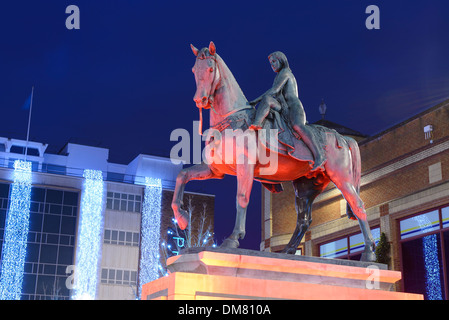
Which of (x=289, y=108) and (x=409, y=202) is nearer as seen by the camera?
(x=289, y=108)

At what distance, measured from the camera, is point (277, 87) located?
914 cm

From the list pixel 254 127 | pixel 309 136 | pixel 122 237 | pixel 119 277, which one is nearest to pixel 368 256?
pixel 309 136

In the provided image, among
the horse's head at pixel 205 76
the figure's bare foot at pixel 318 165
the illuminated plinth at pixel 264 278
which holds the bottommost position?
the illuminated plinth at pixel 264 278

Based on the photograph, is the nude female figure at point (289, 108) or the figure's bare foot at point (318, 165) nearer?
the nude female figure at point (289, 108)

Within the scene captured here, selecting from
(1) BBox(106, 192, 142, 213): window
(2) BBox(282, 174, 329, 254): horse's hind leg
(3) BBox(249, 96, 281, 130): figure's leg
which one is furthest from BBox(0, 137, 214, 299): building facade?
(3) BBox(249, 96, 281, 130): figure's leg

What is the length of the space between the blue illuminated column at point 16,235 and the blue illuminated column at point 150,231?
9.19 metres

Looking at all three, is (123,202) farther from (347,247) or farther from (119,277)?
(347,247)

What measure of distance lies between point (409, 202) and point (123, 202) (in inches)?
1237

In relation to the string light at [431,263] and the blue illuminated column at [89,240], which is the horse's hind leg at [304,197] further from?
the blue illuminated column at [89,240]

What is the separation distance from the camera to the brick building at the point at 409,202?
866 inches

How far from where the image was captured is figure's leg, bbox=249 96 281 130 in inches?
330

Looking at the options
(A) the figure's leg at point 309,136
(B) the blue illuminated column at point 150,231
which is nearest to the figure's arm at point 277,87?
(A) the figure's leg at point 309,136

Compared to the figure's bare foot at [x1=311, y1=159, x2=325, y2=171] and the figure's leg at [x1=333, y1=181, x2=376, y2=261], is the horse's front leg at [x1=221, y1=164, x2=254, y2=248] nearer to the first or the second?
the figure's bare foot at [x1=311, y1=159, x2=325, y2=171]
